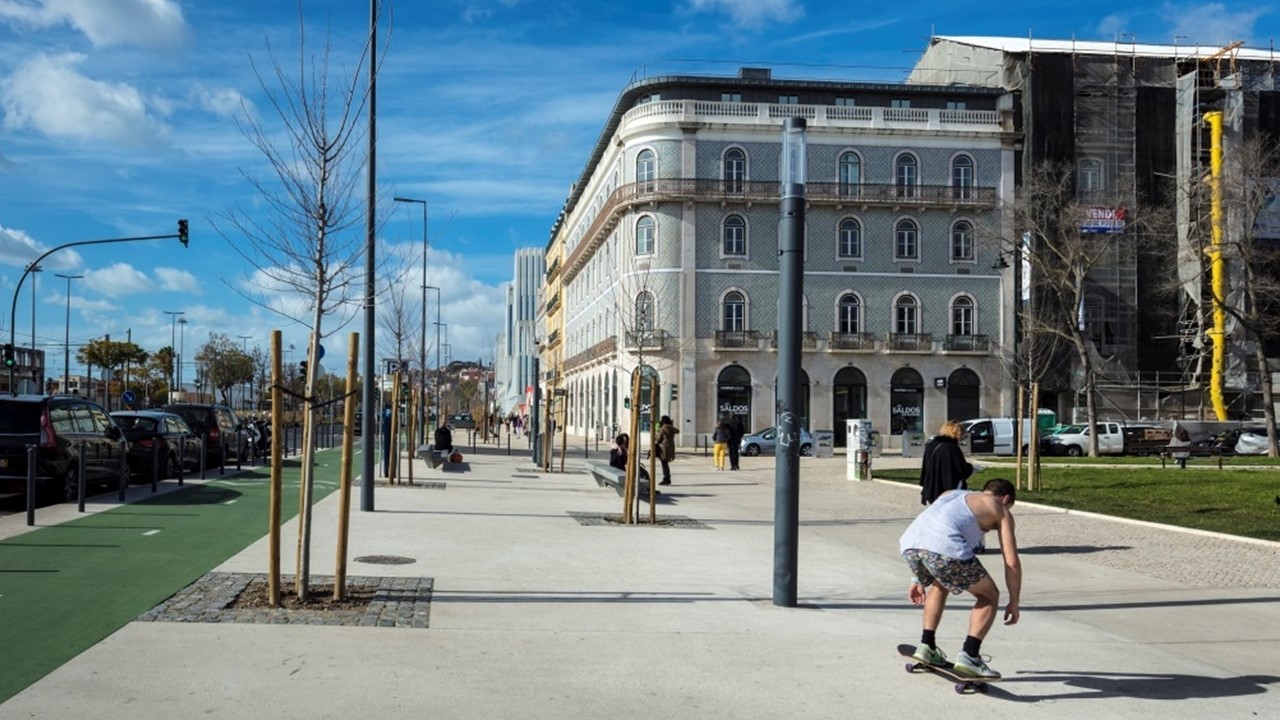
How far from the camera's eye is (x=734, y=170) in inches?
2393

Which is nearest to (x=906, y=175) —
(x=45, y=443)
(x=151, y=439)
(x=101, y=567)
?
(x=151, y=439)

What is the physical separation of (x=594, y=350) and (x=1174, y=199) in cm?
3318

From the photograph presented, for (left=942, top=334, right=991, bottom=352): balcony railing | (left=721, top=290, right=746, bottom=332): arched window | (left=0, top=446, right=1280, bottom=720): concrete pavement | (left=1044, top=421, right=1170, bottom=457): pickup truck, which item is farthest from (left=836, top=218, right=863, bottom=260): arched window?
(left=0, top=446, right=1280, bottom=720): concrete pavement

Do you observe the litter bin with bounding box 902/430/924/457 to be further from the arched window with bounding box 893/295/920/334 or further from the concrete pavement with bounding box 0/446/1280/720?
the concrete pavement with bounding box 0/446/1280/720

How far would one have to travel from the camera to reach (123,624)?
835cm

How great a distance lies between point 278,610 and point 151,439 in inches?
613

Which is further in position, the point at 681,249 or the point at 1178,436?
the point at 681,249

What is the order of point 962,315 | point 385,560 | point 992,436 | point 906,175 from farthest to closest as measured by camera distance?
point 962,315 < point 906,175 < point 992,436 < point 385,560

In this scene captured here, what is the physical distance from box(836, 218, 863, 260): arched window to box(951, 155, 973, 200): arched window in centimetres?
507

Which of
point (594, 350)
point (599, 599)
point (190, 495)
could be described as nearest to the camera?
point (599, 599)

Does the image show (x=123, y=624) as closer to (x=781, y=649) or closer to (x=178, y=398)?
(x=781, y=649)

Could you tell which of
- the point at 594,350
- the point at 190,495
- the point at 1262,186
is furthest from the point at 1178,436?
the point at 190,495

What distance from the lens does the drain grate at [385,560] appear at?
A: 12180 millimetres

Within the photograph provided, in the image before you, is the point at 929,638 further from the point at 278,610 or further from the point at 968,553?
the point at 278,610
